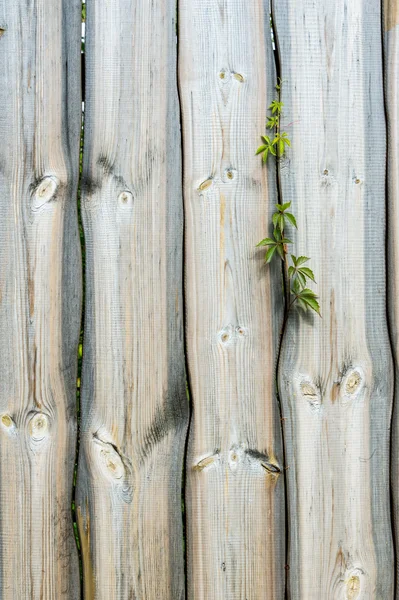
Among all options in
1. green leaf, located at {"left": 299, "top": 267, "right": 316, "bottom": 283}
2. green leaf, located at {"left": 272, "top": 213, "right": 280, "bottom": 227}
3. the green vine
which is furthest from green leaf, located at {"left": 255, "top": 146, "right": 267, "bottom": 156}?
green leaf, located at {"left": 299, "top": 267, "right": 316, "bottom": 283}

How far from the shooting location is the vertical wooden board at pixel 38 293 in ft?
3.20

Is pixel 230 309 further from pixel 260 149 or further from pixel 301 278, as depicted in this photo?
pixel 260 149

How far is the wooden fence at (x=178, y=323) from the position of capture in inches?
38.5

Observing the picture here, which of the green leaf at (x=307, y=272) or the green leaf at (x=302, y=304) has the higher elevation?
the green leaf at (x=307, y=272)

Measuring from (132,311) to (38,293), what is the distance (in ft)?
0.62

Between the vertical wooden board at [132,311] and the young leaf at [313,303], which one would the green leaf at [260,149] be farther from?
the young leaf at [313,303]

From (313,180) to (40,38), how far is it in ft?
2.02

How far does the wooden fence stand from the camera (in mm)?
979

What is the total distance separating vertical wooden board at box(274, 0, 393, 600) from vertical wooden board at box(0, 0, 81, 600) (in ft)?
1.42

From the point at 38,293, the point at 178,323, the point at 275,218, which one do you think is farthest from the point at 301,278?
the point at 38,293

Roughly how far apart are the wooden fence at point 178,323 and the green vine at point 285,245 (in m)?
0.02

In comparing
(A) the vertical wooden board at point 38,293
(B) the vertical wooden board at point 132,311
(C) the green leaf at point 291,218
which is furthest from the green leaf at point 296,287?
(A) the vertical wooden board at point 38,293

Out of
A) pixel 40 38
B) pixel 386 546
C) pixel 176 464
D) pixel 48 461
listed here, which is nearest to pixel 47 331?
pixel 48 461

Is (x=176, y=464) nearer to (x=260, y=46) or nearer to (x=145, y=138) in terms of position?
(x=145, y=138)
